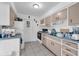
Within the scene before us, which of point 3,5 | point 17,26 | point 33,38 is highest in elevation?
point 3,5

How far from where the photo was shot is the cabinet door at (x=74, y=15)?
2882mm

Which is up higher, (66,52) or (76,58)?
(76,58)

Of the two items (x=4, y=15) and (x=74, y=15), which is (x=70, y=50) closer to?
(x=74, y=15)

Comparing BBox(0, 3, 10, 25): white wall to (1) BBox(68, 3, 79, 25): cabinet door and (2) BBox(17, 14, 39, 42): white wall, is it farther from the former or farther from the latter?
(2) BBox(17, 14, 39, 42): white wall

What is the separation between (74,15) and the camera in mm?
3016

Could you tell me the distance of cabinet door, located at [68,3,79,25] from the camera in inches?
113

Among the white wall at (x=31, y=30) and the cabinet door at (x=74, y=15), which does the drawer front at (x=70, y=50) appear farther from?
the white wall at (x=31, y=30)

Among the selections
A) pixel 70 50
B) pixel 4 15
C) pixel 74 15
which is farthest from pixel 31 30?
pixel 70 50

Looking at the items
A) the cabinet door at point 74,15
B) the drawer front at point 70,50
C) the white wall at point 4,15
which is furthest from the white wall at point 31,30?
the drawer front at point 70,50

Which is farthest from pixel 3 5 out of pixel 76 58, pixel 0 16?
pixel 76 58

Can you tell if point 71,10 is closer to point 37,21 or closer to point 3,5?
point 3,5

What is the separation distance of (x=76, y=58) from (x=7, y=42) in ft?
8.34

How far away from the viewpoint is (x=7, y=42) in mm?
2844

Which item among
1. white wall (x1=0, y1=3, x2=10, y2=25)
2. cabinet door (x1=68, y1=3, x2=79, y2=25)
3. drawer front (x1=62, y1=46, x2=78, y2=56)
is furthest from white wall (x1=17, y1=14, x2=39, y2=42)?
drawer front (x1=62, y1=46, x2=78, y2=56)
